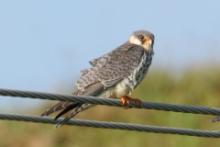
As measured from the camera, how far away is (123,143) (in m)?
14.4

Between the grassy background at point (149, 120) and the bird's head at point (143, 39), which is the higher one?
the bird's head at point (143, 39)

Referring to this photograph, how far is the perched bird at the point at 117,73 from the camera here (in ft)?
31.1

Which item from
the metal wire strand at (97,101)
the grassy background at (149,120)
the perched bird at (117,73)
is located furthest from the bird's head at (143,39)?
the grassy background at (149,120)

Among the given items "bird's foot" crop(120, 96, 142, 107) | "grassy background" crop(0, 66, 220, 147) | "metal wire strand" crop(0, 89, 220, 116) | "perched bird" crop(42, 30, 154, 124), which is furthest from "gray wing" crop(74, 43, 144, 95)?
"grassy background" crop(0, 66, 220, 147)

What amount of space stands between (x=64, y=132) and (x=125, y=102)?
231 inches

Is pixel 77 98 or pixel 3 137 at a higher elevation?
pixel 77 98

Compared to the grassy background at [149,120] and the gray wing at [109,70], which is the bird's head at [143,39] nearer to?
the gray wing at [109,70]

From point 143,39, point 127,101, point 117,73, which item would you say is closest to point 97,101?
point 127,101

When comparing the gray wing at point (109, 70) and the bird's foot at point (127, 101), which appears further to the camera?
the gray wing at point (109, 70)

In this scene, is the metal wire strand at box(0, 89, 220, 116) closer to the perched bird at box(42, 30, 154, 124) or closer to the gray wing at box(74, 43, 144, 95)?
the perched bird at box(42, 30, 154, 124)

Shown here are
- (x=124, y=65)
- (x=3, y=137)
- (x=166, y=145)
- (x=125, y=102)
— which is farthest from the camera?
(x=3, y=137)

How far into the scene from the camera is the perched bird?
947cm

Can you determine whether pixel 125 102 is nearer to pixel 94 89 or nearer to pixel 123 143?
pixel 94 89

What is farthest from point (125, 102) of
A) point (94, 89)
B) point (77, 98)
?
point (77, 98)
